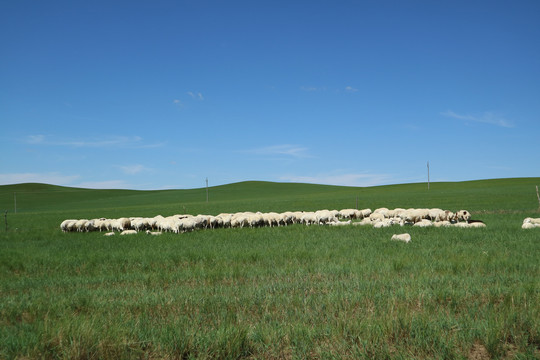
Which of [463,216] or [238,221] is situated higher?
[238,221]

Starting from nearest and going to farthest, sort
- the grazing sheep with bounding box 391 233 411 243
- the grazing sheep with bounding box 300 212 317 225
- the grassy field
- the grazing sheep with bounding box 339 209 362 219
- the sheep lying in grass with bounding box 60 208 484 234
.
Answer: the grassy field, the grazing sheep with bounding box 391 233 411 243, the sheep lying in grass with bounding box 60 208 484 234, the grazing sheep with bounding box 300 212 317 225, the grazing sheep with bounding box 339 209 362 219

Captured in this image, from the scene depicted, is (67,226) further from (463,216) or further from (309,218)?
(463,216)

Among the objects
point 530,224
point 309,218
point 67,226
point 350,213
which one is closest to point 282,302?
point 530,224

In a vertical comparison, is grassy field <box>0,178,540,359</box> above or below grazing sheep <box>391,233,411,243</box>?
below

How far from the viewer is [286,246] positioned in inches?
460

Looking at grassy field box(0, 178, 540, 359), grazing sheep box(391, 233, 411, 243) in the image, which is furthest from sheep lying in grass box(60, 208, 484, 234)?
grassy field box(0, 178, 540, 359)

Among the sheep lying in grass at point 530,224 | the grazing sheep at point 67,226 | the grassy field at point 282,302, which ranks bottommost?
the grassy field at point 282,302

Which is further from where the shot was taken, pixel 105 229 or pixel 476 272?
pixel 105 229

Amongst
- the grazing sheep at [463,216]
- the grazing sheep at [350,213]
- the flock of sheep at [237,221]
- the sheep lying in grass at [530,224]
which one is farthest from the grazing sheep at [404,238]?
the grazing sheep at [350,213]

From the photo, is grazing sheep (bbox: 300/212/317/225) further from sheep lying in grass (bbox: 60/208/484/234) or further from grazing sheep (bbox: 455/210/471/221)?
grazing sheep (bbox: 455/210/471/221)

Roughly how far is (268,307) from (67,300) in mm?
3464

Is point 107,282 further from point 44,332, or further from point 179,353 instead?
point 179,353

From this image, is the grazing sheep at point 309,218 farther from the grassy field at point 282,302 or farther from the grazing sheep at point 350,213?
the grassy field at point 282,302

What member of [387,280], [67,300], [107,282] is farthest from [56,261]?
[387,280]
